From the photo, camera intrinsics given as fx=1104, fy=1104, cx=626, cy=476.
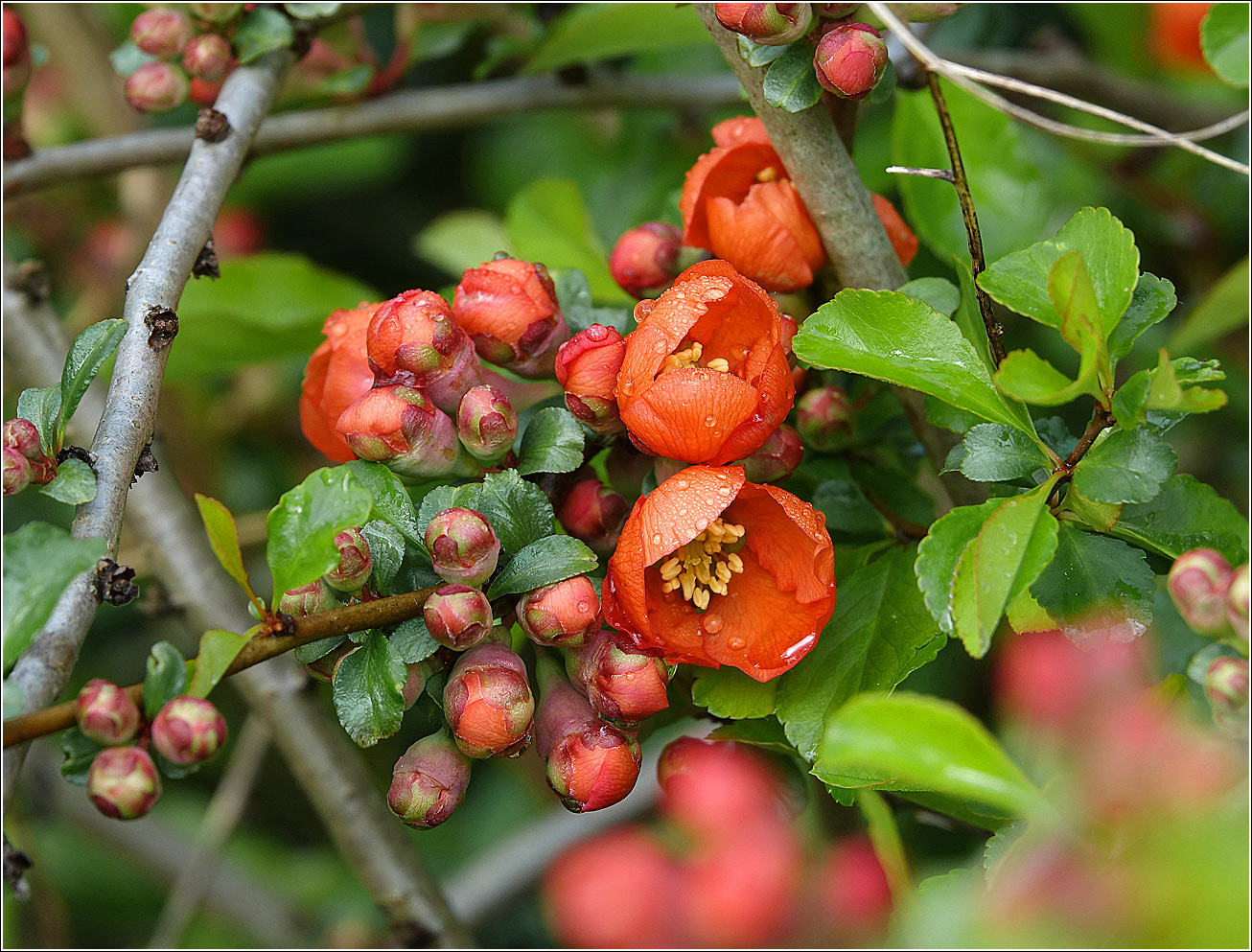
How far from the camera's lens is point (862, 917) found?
0.41 meters

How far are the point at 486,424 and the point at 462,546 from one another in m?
0.10

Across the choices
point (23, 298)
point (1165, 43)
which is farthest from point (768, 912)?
point (1165, 43)

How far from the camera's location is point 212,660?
1.88 ft

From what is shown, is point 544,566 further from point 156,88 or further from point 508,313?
point 156,88

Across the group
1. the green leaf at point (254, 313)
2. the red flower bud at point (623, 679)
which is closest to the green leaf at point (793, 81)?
the red flower bud at point (623, 679)

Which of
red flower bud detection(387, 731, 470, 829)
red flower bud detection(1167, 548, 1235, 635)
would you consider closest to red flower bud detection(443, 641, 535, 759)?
red flower bud detection(387, 731, 470, 829)

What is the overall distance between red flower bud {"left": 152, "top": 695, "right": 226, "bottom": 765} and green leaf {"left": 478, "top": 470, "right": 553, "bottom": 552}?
0.65 feet

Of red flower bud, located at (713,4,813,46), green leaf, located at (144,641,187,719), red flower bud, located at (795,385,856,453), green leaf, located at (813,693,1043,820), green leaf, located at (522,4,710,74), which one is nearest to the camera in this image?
green leaf, located at (813,693,1043,820)

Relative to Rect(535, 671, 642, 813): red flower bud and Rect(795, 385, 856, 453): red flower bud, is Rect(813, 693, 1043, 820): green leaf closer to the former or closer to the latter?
Rect(535, 671, 642, 813): red flower bud

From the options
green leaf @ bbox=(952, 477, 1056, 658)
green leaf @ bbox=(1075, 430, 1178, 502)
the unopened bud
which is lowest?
green leaf @ bbox=(1075, 430, 1178, 502)

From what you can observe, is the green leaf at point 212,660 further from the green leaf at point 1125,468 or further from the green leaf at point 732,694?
the green leaf at point 1125,468

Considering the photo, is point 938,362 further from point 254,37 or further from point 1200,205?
point 1200,205

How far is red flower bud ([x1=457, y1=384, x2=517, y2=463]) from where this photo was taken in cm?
68

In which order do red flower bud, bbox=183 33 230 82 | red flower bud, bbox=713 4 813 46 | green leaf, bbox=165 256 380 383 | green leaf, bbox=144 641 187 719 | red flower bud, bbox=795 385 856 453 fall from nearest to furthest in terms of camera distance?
green leaf, bbox=144 641 187 719 → red flower bud, bbox=713 4 813 46 → red flower bud, bbox=795 385 856 453 → red flower bud, bbox=183 33 230 82 → green leaf, bbox=165 256 380 383
